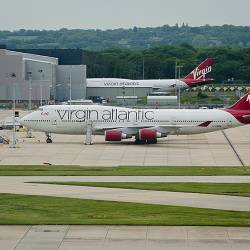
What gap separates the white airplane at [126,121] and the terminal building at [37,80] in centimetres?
5736

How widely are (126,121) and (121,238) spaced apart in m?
47.0

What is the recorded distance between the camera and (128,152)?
74188 mm

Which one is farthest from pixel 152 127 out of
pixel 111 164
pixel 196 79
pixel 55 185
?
pixel 196 79

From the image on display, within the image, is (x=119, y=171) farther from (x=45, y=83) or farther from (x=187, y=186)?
(x=45, y=83)

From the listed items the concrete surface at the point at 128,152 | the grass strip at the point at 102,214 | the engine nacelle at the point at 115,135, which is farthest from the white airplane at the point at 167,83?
the grass strip at the point at 102,214

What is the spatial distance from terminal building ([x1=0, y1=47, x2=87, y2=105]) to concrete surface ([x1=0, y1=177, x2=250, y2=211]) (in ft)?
299

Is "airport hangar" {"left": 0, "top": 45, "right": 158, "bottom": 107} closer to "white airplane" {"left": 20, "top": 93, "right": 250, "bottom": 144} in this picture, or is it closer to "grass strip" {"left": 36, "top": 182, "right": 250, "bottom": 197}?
"white airplane" {"left": 20, "top": 93, "right": 250, "bottom": 144}

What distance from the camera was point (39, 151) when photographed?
7494cm

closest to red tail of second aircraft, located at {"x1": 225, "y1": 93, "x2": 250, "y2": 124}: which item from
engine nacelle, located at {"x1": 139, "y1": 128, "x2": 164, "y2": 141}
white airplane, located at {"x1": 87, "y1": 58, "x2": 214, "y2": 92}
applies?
engine nacelle, located at {"x1": 139, "y1": 128, "x2": 164, "y2": 141}

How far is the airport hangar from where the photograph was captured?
148 meters

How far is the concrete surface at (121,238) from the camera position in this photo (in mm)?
→ 34188

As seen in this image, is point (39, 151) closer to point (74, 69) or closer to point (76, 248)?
point (76, 248)

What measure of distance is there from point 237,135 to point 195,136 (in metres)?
4.52

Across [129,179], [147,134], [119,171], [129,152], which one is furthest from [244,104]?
[129,179]
